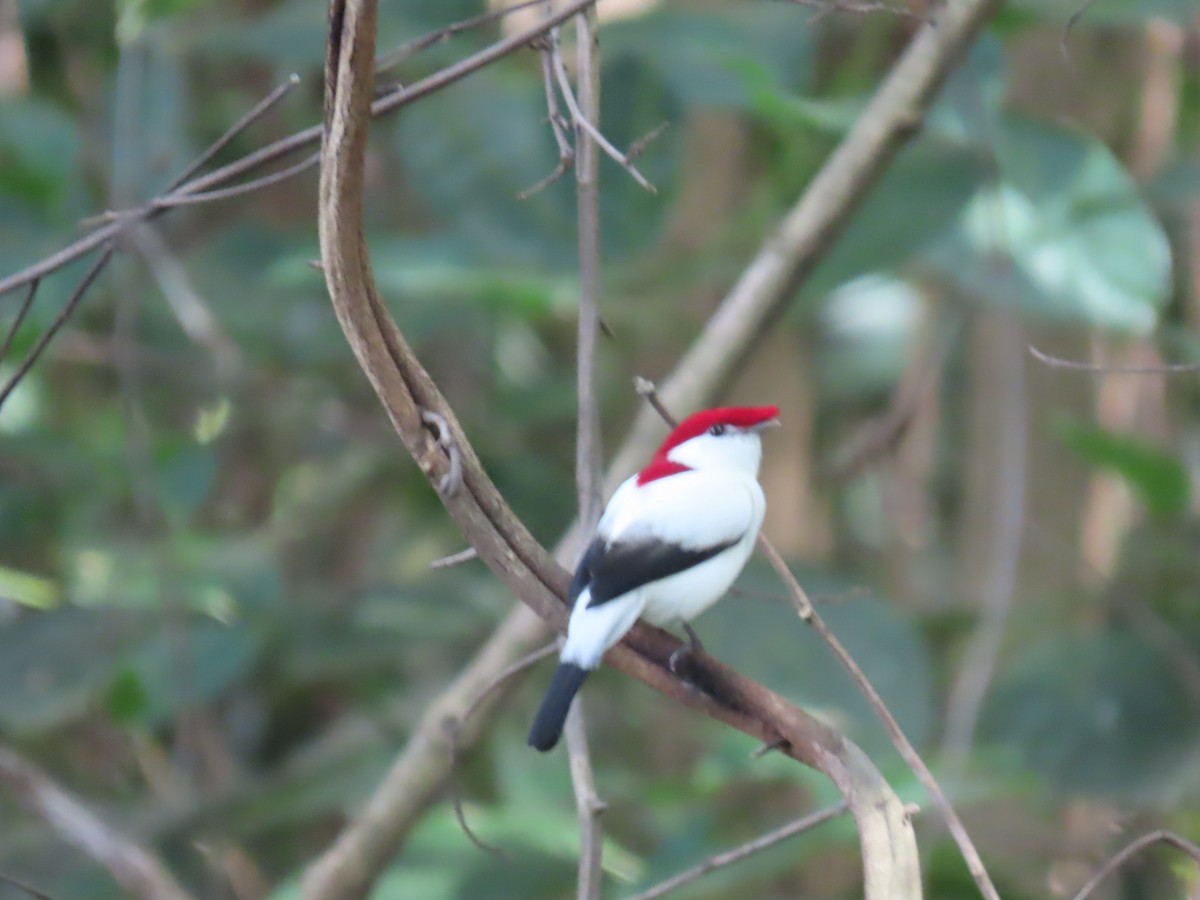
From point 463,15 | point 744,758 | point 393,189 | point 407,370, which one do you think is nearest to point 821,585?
point 744,758

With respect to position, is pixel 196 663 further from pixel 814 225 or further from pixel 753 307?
pixel 814 225

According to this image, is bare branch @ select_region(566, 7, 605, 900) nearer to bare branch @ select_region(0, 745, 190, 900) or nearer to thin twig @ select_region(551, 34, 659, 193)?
thin twig @ select_region(551, 34, 659, 193)

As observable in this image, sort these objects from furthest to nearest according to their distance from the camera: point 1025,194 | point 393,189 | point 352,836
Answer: point 393,189, point 1025,194, point 352,836

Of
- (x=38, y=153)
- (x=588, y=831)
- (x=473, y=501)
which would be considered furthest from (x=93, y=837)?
(x=38, y=153)

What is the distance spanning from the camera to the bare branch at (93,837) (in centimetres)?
207

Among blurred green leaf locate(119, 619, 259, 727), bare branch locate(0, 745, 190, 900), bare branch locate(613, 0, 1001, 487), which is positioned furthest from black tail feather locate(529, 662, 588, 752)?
blurred green leaf locate(119, 619, 259, 727)

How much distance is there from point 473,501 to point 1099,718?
1.94 meters

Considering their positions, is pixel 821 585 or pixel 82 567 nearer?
pixel 821 585

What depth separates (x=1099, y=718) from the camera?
2.83 m

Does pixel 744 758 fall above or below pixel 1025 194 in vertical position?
below

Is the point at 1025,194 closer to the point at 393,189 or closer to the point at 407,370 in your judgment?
the point at 407,370

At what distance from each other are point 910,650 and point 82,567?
2.26m

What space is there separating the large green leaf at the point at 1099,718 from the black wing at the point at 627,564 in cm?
138

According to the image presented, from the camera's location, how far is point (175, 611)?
2.48 meters
